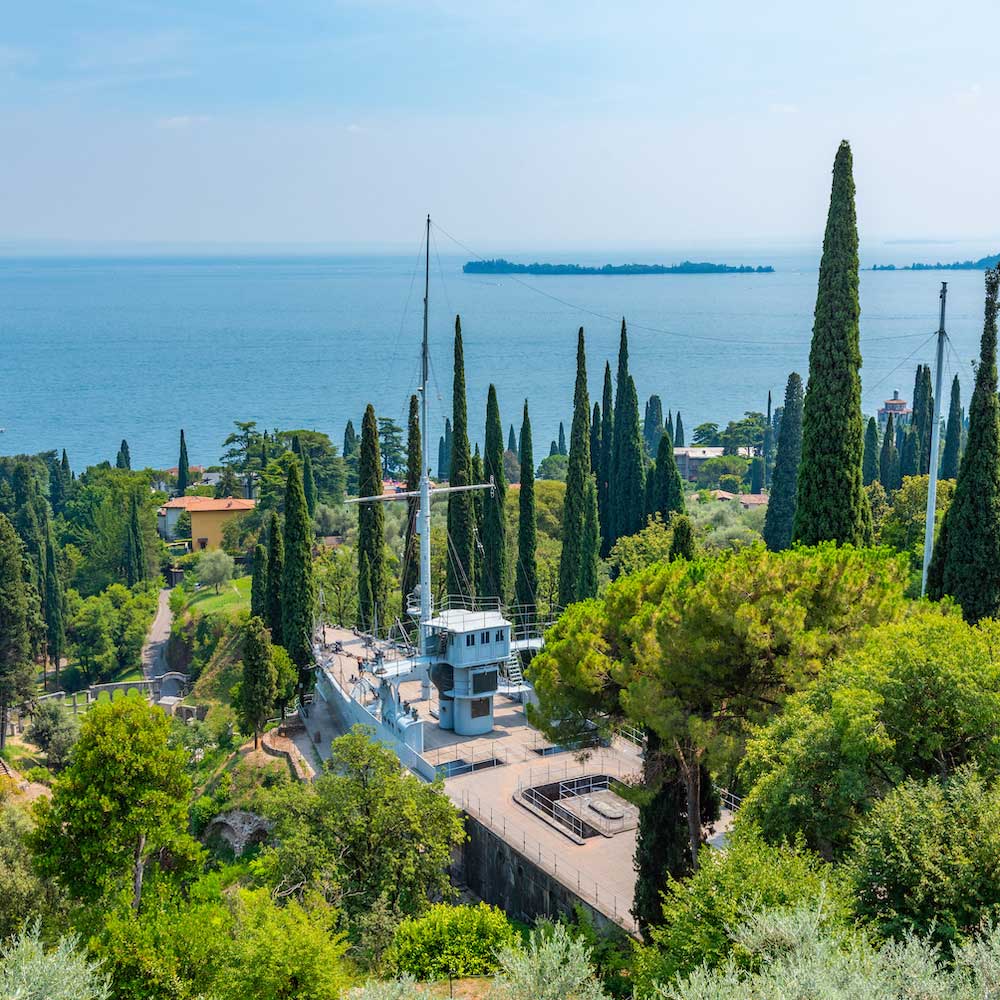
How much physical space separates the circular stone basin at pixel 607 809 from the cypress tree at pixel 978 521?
878cm

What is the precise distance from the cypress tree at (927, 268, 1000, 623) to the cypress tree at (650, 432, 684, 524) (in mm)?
22270

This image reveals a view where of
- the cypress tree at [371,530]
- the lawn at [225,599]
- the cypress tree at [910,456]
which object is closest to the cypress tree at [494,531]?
the cypress tree at [371,530]

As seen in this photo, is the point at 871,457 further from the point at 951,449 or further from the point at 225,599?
the point at 225,599

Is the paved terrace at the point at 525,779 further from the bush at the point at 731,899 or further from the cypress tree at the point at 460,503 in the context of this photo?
the bush at the point at 731,899

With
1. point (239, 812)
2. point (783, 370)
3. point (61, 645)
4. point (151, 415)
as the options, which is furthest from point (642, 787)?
point (783, 370)

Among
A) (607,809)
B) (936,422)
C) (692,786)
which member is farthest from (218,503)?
(692,786)

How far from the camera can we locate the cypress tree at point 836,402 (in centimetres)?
2362

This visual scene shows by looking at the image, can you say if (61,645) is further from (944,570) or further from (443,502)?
(944,570)

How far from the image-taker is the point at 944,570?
22.8 m

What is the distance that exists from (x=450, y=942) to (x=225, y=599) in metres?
40.5

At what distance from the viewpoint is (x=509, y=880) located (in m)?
21.4

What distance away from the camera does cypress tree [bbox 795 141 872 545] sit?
2362 centimetres

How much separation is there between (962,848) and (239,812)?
70.5 feet

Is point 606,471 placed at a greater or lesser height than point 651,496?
greater
